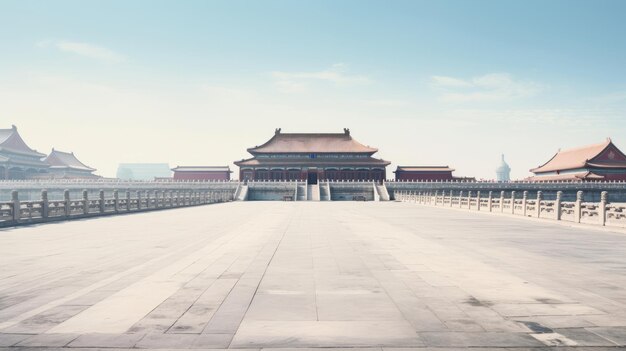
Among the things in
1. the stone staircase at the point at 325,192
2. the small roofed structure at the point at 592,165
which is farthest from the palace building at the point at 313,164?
the small roofed structure at the point at 592,165

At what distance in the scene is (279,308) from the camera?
5.26 m

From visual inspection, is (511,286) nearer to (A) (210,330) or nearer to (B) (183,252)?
(A) (210,330)

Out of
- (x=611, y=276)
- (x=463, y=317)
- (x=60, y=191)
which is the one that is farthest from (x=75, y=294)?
(x=60, y=191)

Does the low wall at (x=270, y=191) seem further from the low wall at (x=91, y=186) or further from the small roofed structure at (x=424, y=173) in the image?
the small roofed structure at (x=424, y=173)

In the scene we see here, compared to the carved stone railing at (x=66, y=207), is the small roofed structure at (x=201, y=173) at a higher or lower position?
higher

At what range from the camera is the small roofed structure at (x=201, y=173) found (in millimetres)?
73062

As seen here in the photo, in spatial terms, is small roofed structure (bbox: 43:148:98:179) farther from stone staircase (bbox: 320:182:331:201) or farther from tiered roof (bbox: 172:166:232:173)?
stone staircase (bbox: 320:182:331:201)

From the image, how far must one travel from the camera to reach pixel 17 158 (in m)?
76.1

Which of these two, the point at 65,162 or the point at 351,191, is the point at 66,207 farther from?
the point at 65,162

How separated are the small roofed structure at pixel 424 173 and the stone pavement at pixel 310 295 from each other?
189 ft

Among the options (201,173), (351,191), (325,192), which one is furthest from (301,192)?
(201,173)

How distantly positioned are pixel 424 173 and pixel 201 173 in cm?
3704

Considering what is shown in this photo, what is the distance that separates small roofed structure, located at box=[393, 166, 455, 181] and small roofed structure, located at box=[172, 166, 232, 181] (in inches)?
1141

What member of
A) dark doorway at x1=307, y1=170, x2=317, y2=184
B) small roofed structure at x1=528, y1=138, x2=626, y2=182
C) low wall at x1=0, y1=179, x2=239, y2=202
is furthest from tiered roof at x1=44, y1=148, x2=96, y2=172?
small roofed structure at x1=528, y1=138, x2=626, y2=182
